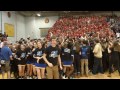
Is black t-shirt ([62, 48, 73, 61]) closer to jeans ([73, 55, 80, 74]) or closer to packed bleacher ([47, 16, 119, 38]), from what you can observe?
jeans ([73, 55, 80, 74])

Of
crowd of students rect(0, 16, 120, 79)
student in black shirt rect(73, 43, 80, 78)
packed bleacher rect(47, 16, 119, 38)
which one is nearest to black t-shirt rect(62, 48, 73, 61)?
crowd of students rect(0, 16, 120, 79)

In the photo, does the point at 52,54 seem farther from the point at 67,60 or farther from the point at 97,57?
the point at 97,57

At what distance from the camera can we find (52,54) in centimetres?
952

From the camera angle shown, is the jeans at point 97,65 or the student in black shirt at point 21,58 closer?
the student in black shirt at point 21,58

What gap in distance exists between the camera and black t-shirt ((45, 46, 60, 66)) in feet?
31.2

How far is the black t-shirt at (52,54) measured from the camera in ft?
31.2

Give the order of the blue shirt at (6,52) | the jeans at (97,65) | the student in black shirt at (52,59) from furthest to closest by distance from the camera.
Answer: the jeans at (97,65)
the blue shirt at (6,52)
the student in black shirt at (52,59)

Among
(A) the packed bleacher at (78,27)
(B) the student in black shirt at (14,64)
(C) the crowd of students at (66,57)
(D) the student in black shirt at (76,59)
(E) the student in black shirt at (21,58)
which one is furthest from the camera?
(A) the packed bleacher at (78,27)

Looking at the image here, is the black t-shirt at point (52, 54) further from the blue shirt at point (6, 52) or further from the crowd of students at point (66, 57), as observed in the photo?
the blue shirt at point (6, 52)

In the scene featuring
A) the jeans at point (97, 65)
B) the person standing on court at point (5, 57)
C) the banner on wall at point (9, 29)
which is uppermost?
the banner on wall at point (9, 29)

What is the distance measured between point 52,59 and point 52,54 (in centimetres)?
16

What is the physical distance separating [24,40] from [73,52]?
1917 mm

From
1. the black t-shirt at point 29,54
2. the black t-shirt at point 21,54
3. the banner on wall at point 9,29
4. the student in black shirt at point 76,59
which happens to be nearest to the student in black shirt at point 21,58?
the black t-shirt at point 21,54

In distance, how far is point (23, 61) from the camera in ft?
37.3
